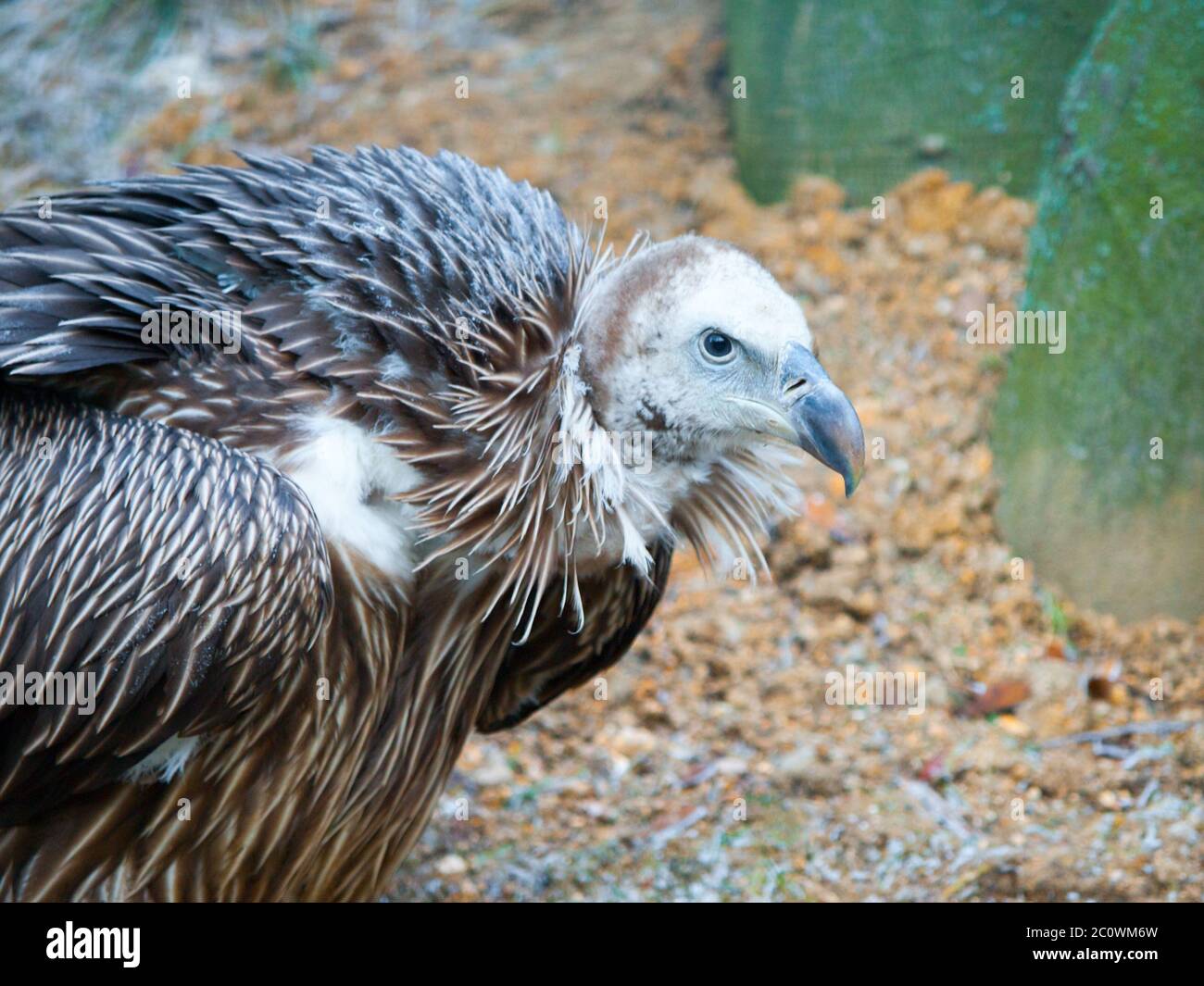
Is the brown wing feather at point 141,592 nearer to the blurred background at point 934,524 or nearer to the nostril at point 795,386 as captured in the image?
the nostril at point 795,386

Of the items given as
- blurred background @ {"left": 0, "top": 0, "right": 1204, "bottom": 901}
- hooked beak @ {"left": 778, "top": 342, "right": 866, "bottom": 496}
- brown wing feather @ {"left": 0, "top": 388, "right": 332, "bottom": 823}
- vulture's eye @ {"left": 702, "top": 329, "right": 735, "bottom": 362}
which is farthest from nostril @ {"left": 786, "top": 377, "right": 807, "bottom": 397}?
blurred background @ {"left": 0, "top": 0, "right": 1204, "bottom": 901}

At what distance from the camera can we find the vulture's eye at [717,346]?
10.7 feet

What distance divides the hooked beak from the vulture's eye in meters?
0.14

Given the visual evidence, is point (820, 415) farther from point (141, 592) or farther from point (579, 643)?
point (141, 592)

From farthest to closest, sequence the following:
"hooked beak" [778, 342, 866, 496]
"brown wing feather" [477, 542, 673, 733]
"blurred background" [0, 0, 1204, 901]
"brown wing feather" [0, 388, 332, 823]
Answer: "blurred background" [0, 0, 1204, 901] < "brown wing feather" [477, 542, 673, 733] < "hooked beak" [778, 342, 866, 496] < "brown wing feather" [0, 388, 332, 823]

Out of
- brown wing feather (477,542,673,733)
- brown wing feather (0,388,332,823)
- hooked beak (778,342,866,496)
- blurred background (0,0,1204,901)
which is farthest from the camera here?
blurred background (0,0,1204,901)

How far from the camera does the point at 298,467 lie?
3281 mm

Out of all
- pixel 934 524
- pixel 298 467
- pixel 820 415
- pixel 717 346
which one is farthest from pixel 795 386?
pixel 934 524

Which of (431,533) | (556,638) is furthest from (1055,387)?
(431,533)

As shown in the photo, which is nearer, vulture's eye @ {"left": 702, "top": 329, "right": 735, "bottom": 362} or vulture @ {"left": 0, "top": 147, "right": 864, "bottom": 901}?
vulture @ {"left": 0, "top": 147, "right": 864, "bottom": 901}

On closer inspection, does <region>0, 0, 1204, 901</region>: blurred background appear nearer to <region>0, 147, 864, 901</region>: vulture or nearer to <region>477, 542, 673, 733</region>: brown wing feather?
<region>477, 542, 673, 733</region>: brown wing feather

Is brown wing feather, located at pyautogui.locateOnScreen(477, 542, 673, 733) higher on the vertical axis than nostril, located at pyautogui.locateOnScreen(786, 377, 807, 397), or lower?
lower

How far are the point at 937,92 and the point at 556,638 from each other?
361 cm

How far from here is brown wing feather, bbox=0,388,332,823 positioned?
3045mm
